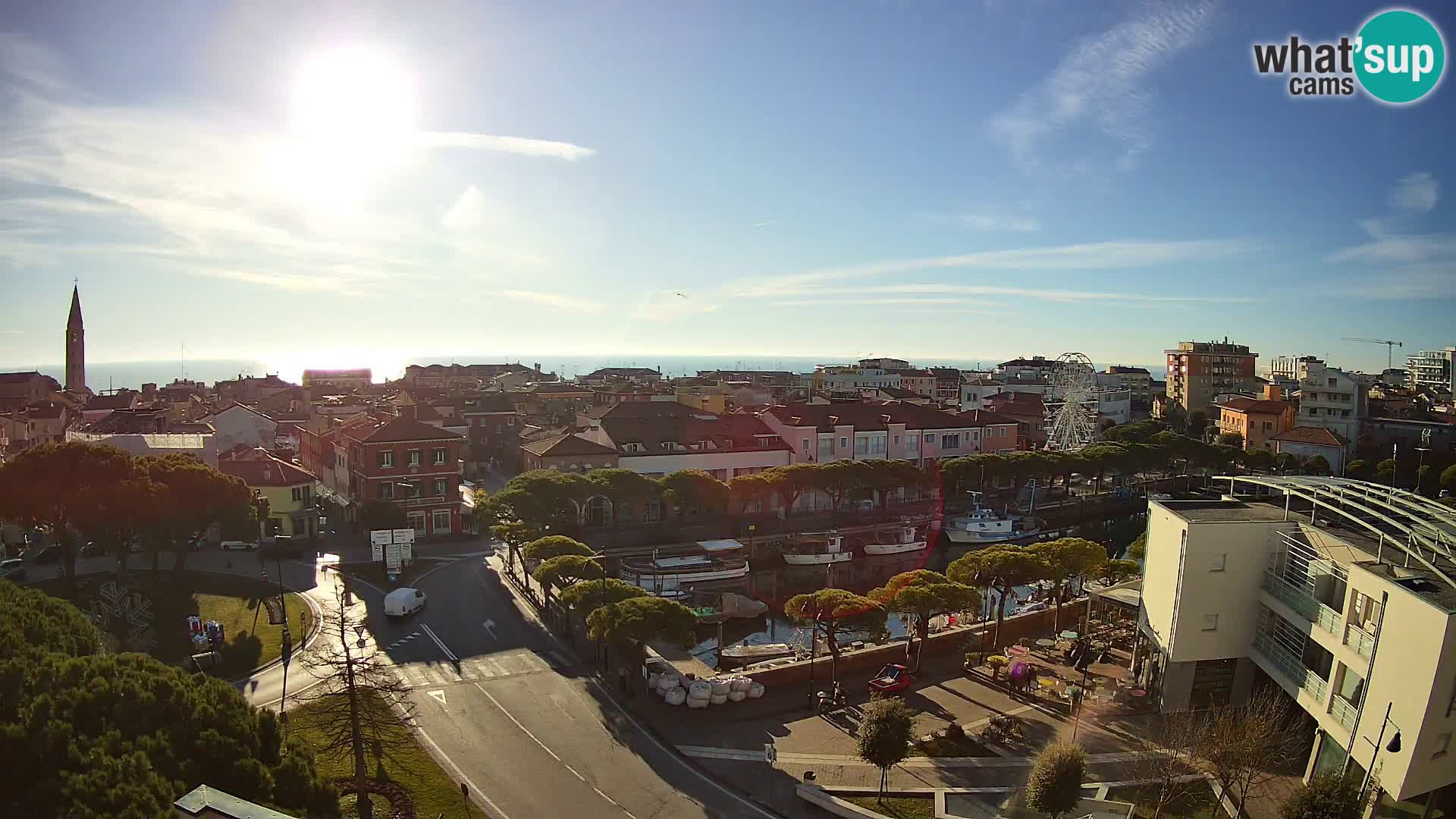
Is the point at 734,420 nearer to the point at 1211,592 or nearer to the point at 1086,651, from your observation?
the point at 1086,651

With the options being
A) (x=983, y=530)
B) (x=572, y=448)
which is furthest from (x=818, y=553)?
(x=572, y=448)

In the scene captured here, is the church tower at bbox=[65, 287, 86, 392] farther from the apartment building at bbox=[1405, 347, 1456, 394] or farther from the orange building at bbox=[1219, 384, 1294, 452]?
the apartment building at bbox=[1405, 347, 1456, 394]

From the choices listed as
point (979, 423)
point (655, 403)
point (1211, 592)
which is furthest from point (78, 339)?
point (1211, 592)

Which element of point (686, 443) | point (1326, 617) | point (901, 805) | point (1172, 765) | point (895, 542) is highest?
point (686, 443)

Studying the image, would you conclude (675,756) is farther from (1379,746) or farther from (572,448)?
(572,448)

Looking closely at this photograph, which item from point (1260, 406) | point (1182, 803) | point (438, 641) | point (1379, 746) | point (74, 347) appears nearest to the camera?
point (1379, 746)

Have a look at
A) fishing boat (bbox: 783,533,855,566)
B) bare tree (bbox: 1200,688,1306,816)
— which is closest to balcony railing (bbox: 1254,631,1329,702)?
bare tree (bbox: 1200,688,1306,816)

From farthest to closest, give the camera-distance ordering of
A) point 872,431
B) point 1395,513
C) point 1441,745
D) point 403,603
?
1. point 872,431
2. point 403,603
3. point 1395,513
4. point 1441,745

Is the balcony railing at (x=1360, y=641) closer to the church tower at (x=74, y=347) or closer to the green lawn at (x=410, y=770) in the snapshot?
the green lawn at (x=410, y=770)
